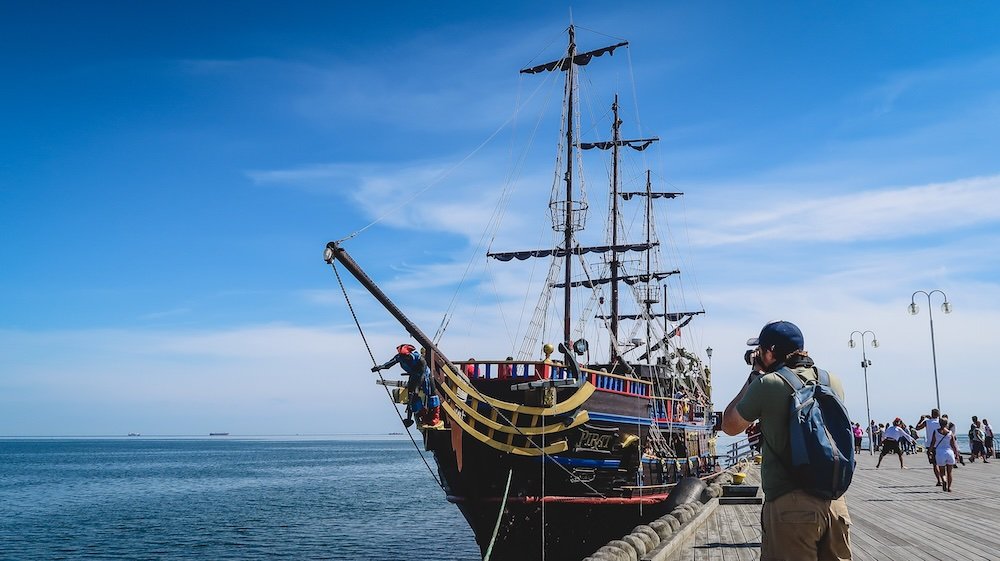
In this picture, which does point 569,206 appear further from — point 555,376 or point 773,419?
point 773,419

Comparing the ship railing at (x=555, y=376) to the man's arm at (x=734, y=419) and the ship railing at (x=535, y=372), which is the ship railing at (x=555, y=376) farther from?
the man's arm at (x=734, y=419)

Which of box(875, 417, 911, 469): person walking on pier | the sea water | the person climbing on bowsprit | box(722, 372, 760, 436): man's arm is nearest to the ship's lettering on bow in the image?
the person climbing on bowsprit

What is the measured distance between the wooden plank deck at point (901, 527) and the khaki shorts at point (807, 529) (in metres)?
5.19

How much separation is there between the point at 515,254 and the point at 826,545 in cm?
2365

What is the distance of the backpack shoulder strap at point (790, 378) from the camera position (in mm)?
4090

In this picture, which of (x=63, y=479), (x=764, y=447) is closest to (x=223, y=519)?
(x=764, y=447)

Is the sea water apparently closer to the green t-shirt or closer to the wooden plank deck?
the wooden plank deck

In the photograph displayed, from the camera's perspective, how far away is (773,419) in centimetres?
411

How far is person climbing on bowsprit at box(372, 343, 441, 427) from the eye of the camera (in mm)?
16984

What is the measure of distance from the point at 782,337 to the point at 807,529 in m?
1.04

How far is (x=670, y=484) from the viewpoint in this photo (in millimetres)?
22516

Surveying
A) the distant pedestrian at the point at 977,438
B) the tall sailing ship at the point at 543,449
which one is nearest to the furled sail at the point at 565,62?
the tall sailing ship at the point at 543,449

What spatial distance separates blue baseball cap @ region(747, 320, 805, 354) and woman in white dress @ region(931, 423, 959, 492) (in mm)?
14968

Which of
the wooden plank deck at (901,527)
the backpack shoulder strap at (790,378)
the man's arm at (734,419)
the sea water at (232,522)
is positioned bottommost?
the sea water at (232,522)
